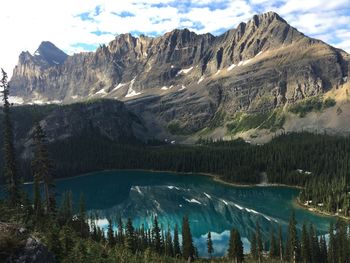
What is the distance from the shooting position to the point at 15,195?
68.1 meters

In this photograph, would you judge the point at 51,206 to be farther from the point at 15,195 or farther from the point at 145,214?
the point at 145,214

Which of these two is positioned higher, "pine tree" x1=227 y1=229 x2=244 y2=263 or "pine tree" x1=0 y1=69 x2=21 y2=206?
"pine tree" x1=0 y1=69 x2=21 y2=206

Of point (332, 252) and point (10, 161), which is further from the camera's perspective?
point (332, 252)

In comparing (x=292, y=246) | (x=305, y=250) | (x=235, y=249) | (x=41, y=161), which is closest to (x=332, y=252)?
(x=305, y=250)

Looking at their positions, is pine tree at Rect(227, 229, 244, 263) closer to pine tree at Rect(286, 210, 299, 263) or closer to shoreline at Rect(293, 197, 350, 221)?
pine tree at Rect(286, 210, 299, 263)

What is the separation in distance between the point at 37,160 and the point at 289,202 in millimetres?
142263

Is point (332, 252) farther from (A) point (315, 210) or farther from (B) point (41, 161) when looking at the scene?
(B) point (41, 161)

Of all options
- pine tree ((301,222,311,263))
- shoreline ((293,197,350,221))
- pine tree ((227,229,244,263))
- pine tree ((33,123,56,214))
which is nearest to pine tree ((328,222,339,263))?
pine tree ((301,222,311,263))

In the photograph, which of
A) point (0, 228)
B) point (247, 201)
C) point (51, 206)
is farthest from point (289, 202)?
point (0, 228)

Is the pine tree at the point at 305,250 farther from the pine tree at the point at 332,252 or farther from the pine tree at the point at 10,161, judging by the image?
the pine tree at the point at 10,161

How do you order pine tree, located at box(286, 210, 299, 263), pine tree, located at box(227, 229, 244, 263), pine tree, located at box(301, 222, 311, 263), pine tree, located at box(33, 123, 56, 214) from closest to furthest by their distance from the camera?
pine tree, located at box(33, 123, 56, 214) → pine tree, located at box(301, 222, 311, 263) → pine tree, located at box(286, 210, 299, 263) → pine tree, located at box(227, 229, 244, 263)

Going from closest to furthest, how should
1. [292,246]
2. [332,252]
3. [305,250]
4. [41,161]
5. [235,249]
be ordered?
[41,161]
[332,252]
[305,250]
[292,246]
[235,249]

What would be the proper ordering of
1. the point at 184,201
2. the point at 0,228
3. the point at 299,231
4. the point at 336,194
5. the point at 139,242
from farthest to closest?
the point at 184,201 < the point at 336,194 < the point at 299,231 < the point at 139,242 < the point at 0,228

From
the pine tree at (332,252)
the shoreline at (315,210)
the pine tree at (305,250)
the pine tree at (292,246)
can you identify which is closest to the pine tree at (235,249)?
the pine tree at (292,246)
